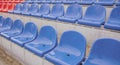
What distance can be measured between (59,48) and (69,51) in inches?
5.2

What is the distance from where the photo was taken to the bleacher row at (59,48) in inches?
48.0

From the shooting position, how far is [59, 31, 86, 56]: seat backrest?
4.69 feet

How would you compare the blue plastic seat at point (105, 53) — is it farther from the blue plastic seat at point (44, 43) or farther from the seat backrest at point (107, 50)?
the blue plastic seat at point (44, 43)

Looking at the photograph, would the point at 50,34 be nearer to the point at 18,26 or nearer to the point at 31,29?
the point at 31,29

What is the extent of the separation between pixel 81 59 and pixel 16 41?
1.06m

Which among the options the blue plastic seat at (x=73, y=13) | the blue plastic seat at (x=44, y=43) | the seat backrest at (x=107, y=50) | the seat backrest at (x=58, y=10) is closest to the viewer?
the seat backrest at (x=107, y=50)

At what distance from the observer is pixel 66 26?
7.11ft

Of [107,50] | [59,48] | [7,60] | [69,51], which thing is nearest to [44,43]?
[59,48]

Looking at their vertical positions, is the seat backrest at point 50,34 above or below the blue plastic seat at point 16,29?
above

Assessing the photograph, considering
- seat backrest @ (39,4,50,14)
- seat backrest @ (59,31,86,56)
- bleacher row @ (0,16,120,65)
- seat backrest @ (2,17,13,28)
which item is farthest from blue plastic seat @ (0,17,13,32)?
seat backrest @ (59,31,86,56)

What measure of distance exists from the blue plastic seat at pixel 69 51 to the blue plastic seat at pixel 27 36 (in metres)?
0.56

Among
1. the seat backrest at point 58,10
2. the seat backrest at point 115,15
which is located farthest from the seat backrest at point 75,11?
the seat backrest at point 115,15

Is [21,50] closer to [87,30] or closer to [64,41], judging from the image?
[64,41]

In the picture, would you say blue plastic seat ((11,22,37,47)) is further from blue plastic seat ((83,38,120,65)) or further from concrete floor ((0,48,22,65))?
blue plastic seat ((83,38,120,65))
